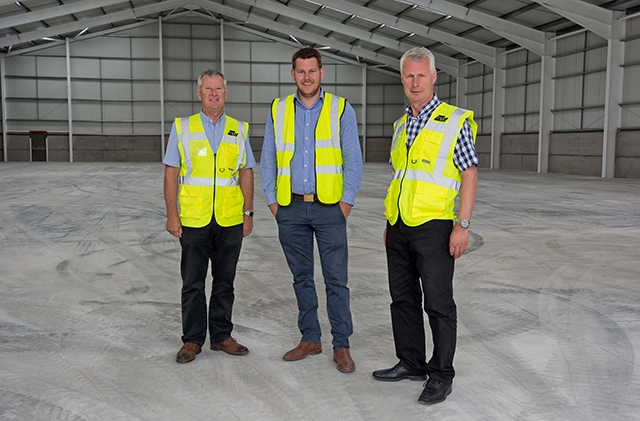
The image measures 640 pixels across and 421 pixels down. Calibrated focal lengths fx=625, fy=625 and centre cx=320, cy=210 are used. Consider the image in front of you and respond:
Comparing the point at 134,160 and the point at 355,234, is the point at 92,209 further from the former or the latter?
the point at 134,160

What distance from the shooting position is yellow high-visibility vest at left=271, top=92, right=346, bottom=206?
420cm

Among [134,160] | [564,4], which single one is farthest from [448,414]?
[134,160]

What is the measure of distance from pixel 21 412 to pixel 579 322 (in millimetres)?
4297

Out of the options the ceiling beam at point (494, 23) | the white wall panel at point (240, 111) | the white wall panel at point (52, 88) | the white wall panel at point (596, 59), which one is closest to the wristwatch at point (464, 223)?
the ceiling beam at point (494, 23)

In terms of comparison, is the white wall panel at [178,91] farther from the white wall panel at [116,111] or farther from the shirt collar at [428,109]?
the shirt collar at [428,109]

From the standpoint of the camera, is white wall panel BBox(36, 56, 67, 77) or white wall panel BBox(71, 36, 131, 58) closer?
white wall panel BBox(36, 56, 67, 77)

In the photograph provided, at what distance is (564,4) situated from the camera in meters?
22.4

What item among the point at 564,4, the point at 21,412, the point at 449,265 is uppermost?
the point at 564,4

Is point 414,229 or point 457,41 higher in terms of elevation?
point 457,41

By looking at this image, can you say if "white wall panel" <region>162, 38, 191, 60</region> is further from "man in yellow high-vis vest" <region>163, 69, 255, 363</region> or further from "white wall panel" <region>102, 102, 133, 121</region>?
"man in yellow high-vis vest" <region>163, 69, 255, 363</region>

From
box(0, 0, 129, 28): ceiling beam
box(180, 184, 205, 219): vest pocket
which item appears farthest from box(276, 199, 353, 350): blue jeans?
box(0, 0, 129, 28): ceiling beam

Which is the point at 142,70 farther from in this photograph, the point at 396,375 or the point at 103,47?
the point at 396,375

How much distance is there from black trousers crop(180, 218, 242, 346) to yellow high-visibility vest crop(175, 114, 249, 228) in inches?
3.2

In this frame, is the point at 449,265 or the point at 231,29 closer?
the point at 449,265
